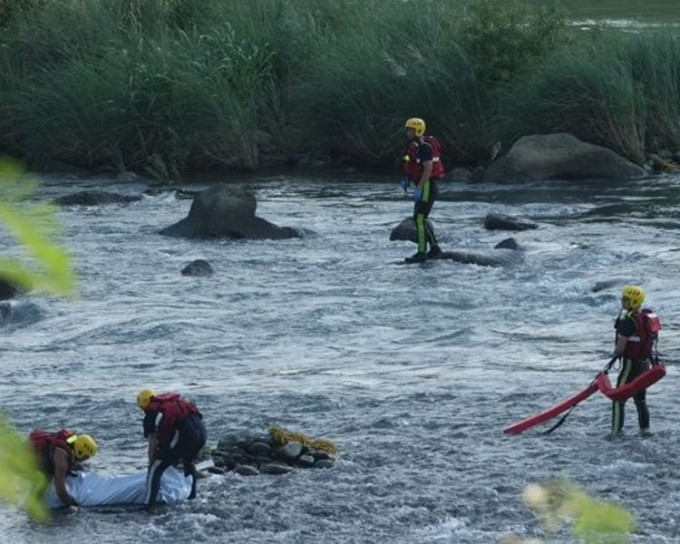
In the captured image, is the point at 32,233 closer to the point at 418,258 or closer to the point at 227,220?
the point at 418,258

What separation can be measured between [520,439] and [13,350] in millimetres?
5415

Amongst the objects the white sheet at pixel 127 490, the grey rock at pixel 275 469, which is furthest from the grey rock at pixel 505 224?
the white sheet at pixel 127 490

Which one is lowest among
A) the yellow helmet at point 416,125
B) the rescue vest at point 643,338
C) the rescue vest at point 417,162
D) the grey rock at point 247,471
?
the grey rock at point 247,471

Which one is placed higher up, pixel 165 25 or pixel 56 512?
pixel 165 25

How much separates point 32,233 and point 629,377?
9265 millimetres

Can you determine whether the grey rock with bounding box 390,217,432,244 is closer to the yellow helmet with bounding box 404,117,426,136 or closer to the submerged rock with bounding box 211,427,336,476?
the yellow helmet with bounding box 404,117,426,136

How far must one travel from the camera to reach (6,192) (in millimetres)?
2262

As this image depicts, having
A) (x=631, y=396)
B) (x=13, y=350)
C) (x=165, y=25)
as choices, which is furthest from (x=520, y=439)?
(x=165, y=25)

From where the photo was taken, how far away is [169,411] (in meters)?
9.77

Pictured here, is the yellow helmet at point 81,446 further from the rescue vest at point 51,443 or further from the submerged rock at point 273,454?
the submerged rock at point 273,454

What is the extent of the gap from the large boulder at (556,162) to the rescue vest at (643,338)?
13145 mm

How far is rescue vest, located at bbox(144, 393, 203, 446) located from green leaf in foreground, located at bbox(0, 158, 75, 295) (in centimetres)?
746

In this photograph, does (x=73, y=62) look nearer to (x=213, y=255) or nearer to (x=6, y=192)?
(x=213, y=255)

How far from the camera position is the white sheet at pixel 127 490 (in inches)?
402
